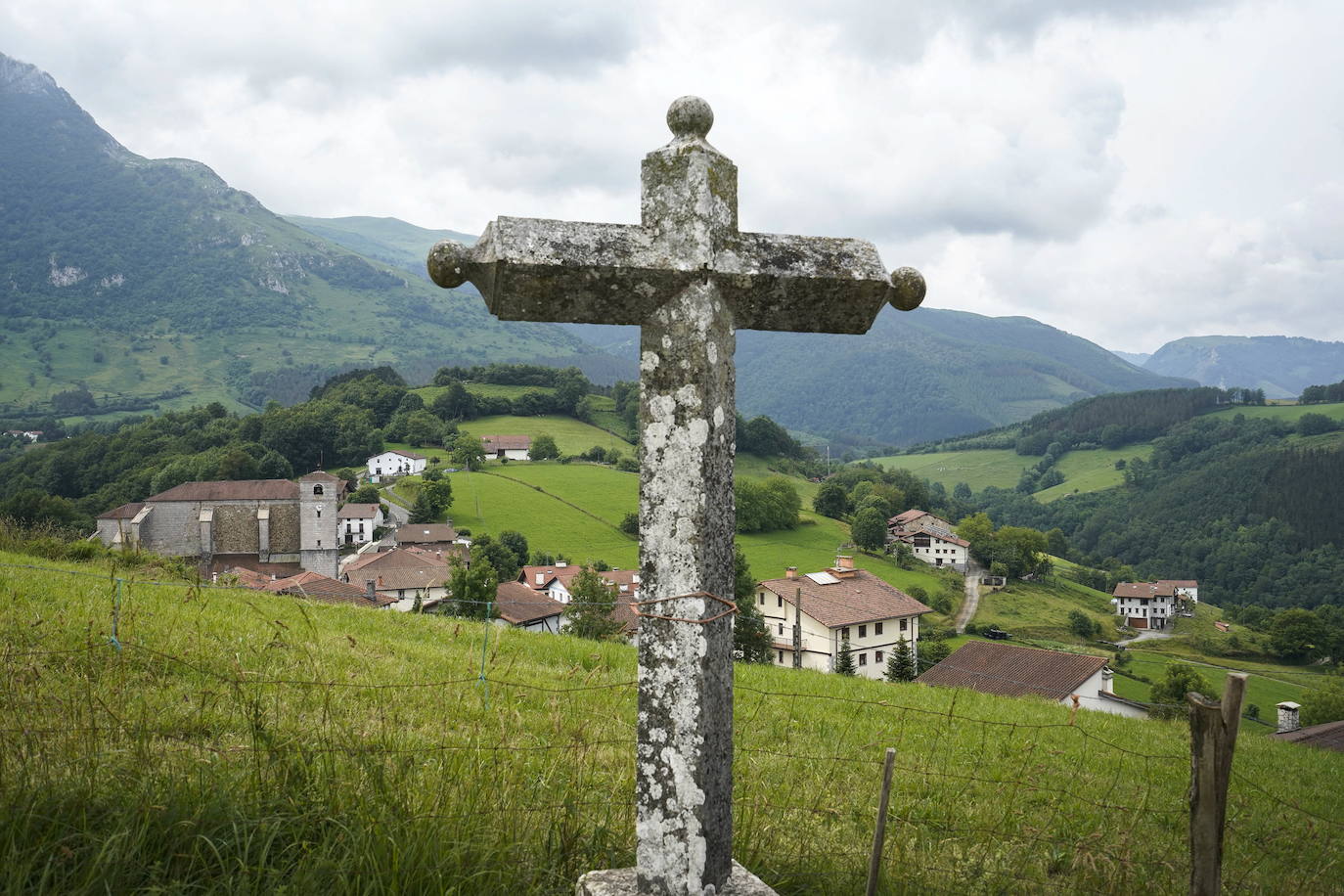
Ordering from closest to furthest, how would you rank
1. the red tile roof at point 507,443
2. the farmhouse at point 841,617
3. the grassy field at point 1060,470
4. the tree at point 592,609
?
the tree at point 592,609 → the farmhouse at point 841,617 → the red tile roof at point 507,443 → the grassy field at point 1060,470

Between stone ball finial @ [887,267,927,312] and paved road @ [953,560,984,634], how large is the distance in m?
67.1

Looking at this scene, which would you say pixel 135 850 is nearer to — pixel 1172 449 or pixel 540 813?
pixel 540 813

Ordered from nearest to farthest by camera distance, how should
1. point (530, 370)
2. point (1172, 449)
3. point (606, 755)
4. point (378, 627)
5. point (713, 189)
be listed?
point (713, 189), point (606, 755), point (378, 627), point (530, 370), point (1172, 449)

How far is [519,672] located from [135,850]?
620 cm

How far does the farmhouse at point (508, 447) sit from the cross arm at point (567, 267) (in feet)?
338

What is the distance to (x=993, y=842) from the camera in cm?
475

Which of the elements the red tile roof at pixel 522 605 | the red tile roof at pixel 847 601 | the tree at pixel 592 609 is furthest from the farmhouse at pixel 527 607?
the red tile roof at pixel 847 601

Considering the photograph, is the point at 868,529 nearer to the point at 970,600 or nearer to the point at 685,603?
the point at 970,600

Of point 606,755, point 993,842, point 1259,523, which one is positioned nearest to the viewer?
point 993,842

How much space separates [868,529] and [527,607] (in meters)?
49.1

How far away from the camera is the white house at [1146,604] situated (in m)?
81.6

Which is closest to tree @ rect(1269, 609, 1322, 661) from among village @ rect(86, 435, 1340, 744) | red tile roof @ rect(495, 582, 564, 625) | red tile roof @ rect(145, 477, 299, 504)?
village @ rect(86, 435, 1340, 744)

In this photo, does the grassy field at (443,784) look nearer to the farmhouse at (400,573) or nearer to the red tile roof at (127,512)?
the farmhouse at (400,573)

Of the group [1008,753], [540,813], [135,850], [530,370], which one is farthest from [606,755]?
[530,370]
